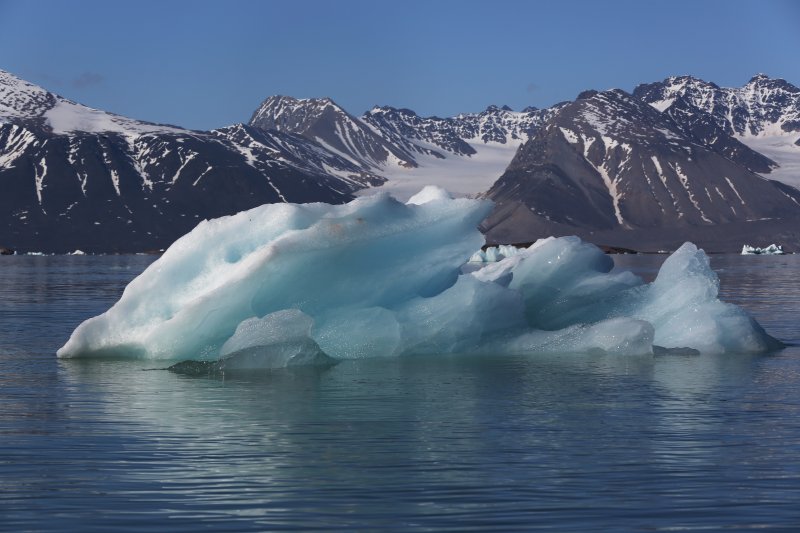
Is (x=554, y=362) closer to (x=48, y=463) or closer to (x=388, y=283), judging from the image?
(x=388, y=283)

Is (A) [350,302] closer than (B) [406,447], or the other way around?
(B) [406,447]

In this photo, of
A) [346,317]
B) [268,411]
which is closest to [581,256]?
[346,317]

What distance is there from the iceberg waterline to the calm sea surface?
1040 millimetres

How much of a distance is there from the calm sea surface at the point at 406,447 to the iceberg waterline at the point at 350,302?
104cm

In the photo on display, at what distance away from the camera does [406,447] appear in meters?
16.3

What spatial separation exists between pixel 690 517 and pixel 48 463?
8.17 metres

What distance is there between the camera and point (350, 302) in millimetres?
27656

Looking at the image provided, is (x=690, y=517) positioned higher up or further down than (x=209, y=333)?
further down

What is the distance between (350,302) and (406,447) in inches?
455

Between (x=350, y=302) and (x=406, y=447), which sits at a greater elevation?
(x=350, y=302)

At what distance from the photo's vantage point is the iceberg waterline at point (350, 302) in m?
25.9

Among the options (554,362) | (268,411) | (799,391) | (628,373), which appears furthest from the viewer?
(554,362)

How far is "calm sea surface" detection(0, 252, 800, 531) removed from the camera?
12.4m

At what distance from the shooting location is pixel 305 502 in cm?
1289
